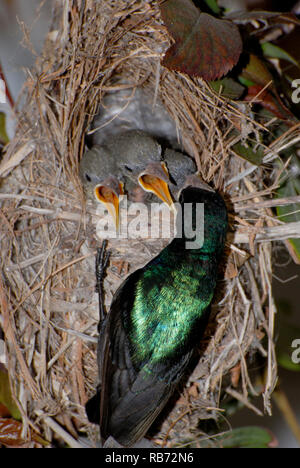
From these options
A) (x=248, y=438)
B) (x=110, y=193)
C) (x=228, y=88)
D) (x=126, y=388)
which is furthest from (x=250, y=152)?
(x=248, y=438)

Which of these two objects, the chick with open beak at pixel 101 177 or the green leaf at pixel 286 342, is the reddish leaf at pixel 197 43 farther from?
the green leaf at pixel 286 342

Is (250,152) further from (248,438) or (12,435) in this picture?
(12,435)

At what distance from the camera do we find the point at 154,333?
1285 mm

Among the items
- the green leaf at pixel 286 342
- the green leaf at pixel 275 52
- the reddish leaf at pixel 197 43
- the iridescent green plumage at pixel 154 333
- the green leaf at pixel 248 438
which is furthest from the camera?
the green leaf at pixel 286 342

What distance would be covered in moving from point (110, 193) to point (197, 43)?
0.55 m

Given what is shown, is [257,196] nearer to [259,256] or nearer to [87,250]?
[259,256]

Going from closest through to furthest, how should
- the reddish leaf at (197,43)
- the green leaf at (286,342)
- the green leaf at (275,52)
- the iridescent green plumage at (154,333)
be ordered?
the reddish leaf at (197,43), the iridescent green plumage at (154,333), the green leaf at (275,52), the green leaf at (286,342)

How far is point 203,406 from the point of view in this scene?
57.9 inches

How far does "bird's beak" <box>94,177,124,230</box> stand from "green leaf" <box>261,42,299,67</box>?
24.7 inches

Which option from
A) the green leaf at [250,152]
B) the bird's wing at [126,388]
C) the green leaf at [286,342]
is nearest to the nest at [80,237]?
the green leaf at [250,152]

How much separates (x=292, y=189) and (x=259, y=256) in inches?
9.3

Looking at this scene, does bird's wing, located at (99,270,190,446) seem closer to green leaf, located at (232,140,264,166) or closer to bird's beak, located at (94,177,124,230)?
bird's beak, located at (94,177,124,230)

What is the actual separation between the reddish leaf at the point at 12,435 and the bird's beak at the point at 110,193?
2.36 feet

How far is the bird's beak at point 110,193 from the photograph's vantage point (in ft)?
4.71
